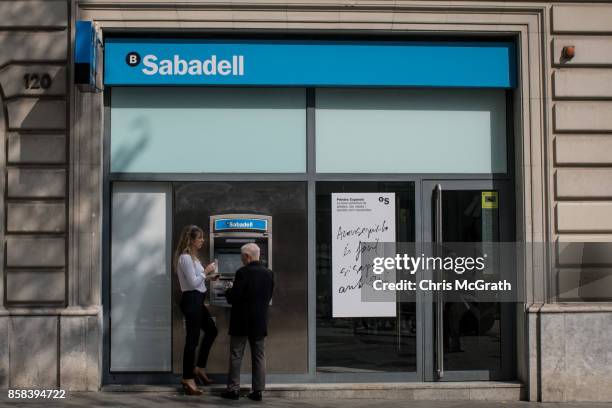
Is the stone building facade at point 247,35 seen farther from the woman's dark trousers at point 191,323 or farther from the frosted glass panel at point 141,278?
the woman's dark trousers at point 191,323

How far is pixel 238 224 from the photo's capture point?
966 cm

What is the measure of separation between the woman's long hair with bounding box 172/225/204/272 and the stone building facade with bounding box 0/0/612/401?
35.4 inches

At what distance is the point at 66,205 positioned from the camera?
368 inches

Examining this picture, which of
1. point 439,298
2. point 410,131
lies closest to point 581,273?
point 439,298

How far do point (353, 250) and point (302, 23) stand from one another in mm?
2653

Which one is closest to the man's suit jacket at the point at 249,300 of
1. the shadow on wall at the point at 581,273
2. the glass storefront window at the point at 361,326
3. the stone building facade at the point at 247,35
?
the glass storefront window at the point at 361,326

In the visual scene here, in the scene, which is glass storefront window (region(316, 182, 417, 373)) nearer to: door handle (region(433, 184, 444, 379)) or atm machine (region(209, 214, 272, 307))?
door handle (region(433, 184, 444, 379))

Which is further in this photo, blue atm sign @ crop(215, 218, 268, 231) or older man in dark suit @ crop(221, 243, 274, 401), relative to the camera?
blue atm sign @ crop(215, 218, 268, 231)

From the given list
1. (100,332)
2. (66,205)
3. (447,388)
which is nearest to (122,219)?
(66,205)

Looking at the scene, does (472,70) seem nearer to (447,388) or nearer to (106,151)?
(447,388)

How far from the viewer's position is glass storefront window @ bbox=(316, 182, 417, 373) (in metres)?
9.70

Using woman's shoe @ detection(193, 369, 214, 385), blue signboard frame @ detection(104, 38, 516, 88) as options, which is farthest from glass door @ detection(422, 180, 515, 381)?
woman's shoe @ detection(193, 369, 214, 385)

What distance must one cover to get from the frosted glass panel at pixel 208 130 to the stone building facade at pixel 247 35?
364 millimetres

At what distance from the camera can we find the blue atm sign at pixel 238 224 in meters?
9.65
